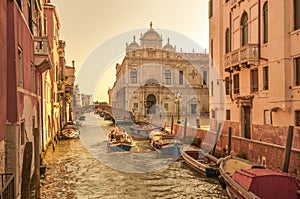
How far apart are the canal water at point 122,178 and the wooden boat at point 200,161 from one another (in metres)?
0.29

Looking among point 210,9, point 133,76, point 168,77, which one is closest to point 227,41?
point 210,9

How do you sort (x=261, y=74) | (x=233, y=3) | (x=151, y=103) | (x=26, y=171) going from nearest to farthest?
(x=26, y=171), (x=261, y=74), (x=233, y=3), (x=151, y=103)

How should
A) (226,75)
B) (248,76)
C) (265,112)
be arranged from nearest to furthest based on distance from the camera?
(265,112) → (248,76) → (226,75)

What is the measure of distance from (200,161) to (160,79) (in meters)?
34.1

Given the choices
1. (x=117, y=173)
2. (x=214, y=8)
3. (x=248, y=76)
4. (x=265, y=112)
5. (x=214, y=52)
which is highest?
(x=214, y=8)

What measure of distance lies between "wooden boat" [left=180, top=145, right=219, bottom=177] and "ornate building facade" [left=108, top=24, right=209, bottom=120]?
92.3 ft

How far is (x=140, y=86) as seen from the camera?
152 ft

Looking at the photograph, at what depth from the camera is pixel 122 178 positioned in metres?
12.8

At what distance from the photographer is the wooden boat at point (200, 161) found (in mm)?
12477

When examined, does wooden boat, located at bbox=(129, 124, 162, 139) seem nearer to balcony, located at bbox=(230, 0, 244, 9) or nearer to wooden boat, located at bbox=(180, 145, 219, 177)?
wooden boat, located at bbox=(180, 145, 219, 177)

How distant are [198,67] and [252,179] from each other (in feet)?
140

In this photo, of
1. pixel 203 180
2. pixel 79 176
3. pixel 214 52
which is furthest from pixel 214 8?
pixel 79 176

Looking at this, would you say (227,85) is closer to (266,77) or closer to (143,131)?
(266,77)

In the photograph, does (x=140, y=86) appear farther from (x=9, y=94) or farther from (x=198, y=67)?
(x=9, y=94)
